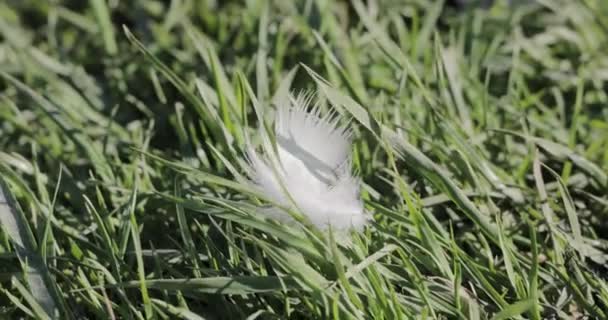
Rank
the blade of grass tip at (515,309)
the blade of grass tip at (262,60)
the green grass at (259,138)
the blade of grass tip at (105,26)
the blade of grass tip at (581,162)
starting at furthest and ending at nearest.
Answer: the blade of grass tip at (105,26) < the blade of grass tip at (262,60) < the blade of grass tip at (581,162) < the green grass at (259,138) < the blade of grass tip at (515,309)

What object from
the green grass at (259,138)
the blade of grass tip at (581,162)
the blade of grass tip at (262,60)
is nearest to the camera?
the green grass at (259,138)

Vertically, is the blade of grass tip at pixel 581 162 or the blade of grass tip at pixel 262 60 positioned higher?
the blade of grass tip at pixel 262 60

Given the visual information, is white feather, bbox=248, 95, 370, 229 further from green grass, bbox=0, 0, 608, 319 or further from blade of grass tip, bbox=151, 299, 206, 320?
blade of grass tip, bbox=151, 299, 206, 320

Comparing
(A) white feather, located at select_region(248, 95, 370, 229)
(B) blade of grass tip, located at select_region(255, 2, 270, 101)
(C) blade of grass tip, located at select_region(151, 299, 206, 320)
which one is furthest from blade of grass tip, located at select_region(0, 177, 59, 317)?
(B) blade of grass tip, located at select_region(255, 2, 270, 101)

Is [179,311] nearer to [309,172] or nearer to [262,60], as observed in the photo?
[309,172]

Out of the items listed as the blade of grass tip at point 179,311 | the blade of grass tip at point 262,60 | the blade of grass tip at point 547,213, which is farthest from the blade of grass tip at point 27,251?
the blade of grass tip at point 547,213

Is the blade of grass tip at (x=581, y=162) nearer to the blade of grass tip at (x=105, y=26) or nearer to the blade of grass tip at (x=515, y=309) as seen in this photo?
the blade of grass tip at (x=515, y=309)

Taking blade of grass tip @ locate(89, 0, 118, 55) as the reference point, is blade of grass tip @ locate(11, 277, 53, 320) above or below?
below
